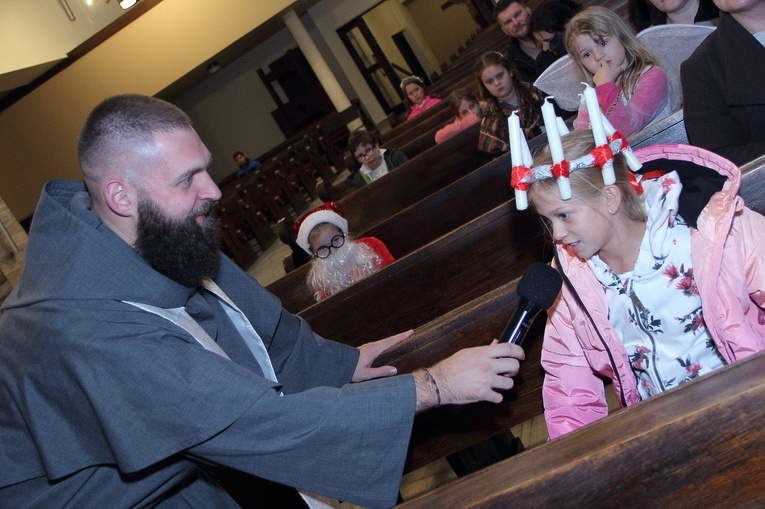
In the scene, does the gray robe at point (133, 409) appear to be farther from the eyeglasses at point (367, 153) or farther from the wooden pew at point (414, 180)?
the eyeglasses at point (367, 153)

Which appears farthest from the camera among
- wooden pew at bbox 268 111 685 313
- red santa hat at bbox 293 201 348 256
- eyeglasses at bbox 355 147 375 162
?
eyeglasses at bbox 355 147 375 162

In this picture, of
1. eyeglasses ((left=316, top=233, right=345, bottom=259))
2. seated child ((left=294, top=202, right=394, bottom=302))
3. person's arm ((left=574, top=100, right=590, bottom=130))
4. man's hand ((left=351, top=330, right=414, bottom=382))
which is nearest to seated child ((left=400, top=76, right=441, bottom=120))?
seated child ((left=294, top=202, right=394, bottom=302))

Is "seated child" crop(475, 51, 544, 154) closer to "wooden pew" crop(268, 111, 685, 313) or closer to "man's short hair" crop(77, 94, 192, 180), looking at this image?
"wooden pew" crop(268, 111, 685, 313)

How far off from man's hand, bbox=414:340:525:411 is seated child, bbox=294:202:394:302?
1.98 m

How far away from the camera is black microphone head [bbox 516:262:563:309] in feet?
4.70

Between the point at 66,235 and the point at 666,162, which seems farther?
the point at 666,162

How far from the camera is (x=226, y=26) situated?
1244 centimetres

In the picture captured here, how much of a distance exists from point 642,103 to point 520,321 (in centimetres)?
157

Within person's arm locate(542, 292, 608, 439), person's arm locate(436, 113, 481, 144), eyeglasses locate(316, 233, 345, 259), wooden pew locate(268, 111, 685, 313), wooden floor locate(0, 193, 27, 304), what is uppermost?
wooden floor locate(0, 193, 27, 304)

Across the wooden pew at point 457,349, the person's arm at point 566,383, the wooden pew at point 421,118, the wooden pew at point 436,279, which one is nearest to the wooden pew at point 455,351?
the wooden pew at point 457,349

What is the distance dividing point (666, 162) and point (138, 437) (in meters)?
1.35

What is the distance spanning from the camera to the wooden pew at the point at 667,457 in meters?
0.89

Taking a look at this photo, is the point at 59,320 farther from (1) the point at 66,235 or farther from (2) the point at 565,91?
(2) the point at 565,91

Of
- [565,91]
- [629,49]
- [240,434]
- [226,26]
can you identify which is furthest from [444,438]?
[226,26]
